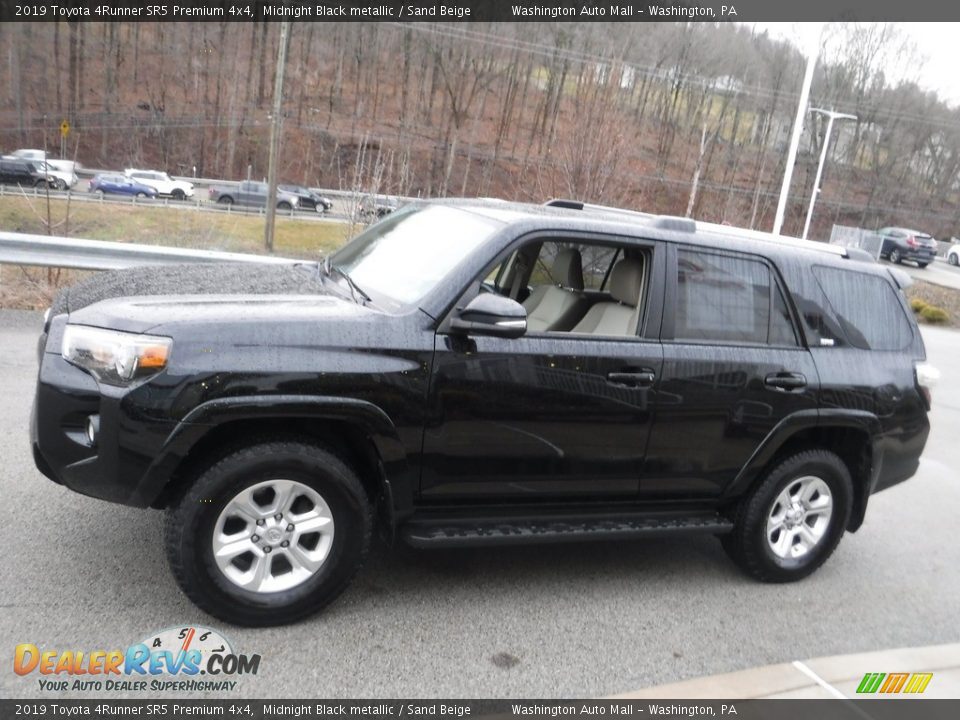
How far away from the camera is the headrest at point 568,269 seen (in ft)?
15.1

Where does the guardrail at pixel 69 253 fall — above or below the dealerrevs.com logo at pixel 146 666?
above

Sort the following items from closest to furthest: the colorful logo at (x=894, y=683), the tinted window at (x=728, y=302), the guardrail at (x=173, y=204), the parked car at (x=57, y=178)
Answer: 1. the colorful logo at (x=894, y=683)
2. the tinted window at (x=728, y=302)
3. the parked car at (x=57, y=178)
4. the guardrail at (x=173, y=204)

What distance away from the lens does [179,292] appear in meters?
3.57

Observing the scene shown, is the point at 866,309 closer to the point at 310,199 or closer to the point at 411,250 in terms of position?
the point at 411,250

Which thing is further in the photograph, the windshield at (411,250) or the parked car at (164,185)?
the parked car at (164,185)

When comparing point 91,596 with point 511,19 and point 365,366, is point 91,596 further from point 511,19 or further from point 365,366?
point 511,19

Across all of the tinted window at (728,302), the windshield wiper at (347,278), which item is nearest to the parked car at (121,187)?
the windshield wiper at (347,278)

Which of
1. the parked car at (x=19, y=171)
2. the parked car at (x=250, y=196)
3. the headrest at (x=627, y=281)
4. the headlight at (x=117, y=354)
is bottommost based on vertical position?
the parked car at (x=250, y=196)

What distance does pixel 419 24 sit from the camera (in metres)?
65.4

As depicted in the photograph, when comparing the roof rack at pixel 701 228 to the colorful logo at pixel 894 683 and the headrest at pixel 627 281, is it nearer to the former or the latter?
A: the headrest at pixel 627 281

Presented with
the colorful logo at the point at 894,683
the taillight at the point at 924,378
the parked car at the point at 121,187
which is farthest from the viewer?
the parked car at the point at 121,187

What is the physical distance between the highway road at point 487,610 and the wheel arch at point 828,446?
1.85ft

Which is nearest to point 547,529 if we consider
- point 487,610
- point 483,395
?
point 487,610

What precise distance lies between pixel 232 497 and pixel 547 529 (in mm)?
1484
